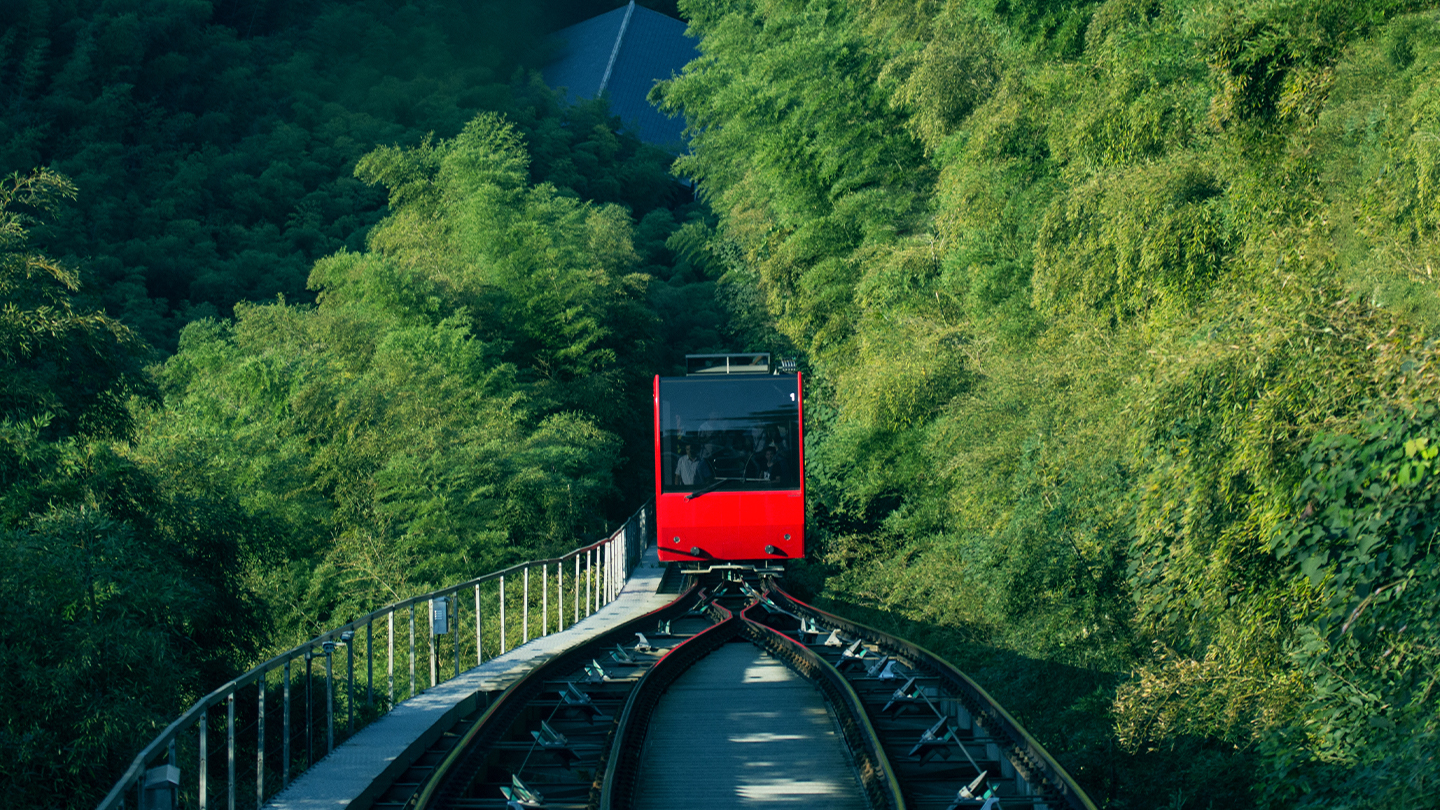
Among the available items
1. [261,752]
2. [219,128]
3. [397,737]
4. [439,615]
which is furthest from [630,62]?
[261,752]

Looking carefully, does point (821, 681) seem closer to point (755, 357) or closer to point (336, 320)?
point (755, 357)

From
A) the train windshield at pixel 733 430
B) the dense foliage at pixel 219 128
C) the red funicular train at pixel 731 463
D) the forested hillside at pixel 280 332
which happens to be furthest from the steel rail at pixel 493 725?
the dense foliage at pixel 219 128

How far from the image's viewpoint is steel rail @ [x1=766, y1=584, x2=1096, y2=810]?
7.27 m

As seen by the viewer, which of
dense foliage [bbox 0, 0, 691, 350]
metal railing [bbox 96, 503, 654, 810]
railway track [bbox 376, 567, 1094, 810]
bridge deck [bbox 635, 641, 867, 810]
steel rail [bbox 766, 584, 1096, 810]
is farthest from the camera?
dense foliage [bbox 0, 0, 691, 350]

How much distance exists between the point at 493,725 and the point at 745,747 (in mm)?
1963

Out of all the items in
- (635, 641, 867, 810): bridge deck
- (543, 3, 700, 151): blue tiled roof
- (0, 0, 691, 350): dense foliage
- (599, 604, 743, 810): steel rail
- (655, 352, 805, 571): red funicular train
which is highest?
(543, 3, 700, 151): blue tiled roof

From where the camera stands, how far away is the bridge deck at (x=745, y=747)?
8250 mm

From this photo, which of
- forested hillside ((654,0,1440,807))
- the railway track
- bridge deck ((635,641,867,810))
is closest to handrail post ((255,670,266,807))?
A: the railway track

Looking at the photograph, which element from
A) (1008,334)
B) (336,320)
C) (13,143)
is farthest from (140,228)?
(1008,334)

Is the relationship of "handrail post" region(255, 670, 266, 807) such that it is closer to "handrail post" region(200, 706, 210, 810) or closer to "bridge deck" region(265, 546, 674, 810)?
"bridge deck" region(265, 546, 674, 810)

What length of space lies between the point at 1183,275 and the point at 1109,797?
4684 mm

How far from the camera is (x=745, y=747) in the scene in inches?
378

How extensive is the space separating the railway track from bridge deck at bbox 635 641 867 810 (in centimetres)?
2

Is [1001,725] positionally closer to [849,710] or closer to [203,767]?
[849,710]
